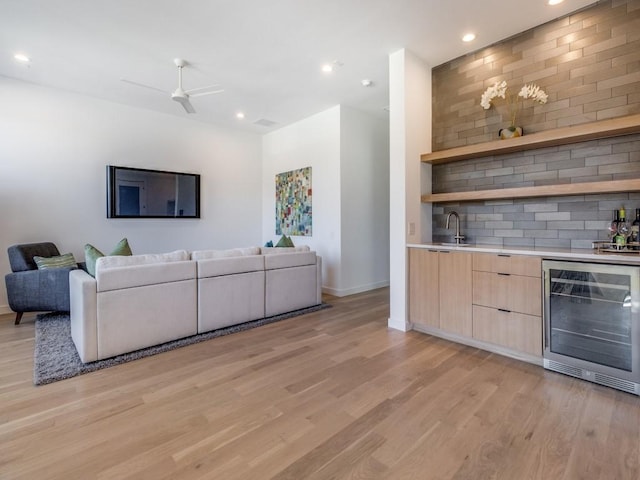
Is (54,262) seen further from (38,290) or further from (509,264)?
(509,264)

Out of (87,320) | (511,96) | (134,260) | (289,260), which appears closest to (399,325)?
(289,260)

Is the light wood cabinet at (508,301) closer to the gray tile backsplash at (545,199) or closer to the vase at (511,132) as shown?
the gray tile backsplash at (545,199)

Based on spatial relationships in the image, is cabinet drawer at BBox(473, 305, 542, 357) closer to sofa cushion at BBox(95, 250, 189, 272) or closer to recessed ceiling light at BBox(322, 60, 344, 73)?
sofa cushion at BBox(95, 250, 189, 272)

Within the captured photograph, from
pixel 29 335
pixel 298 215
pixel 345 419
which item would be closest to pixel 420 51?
pixel 298 215

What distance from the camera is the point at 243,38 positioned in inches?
130

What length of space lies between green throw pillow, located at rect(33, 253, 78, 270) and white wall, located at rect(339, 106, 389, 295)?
12.7ft

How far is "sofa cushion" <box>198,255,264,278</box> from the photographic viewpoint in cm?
339

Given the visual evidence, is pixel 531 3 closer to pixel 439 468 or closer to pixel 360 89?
pixel 360 89

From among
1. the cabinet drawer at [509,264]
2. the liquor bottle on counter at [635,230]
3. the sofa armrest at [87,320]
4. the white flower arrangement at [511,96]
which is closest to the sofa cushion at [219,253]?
the sofa armrest at [87,320]

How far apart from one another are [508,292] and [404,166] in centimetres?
166

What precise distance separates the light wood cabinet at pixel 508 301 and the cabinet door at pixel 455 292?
0.22 ft

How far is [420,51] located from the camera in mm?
3576

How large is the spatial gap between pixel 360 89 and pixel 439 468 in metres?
4.51

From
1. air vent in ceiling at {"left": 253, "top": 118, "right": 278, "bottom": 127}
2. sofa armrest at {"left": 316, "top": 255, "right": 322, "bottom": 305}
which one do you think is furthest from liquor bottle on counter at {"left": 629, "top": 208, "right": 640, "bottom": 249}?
air vent in ceiling at {"left": 253, "top": 118, "right": 278, "bottom": 127}
